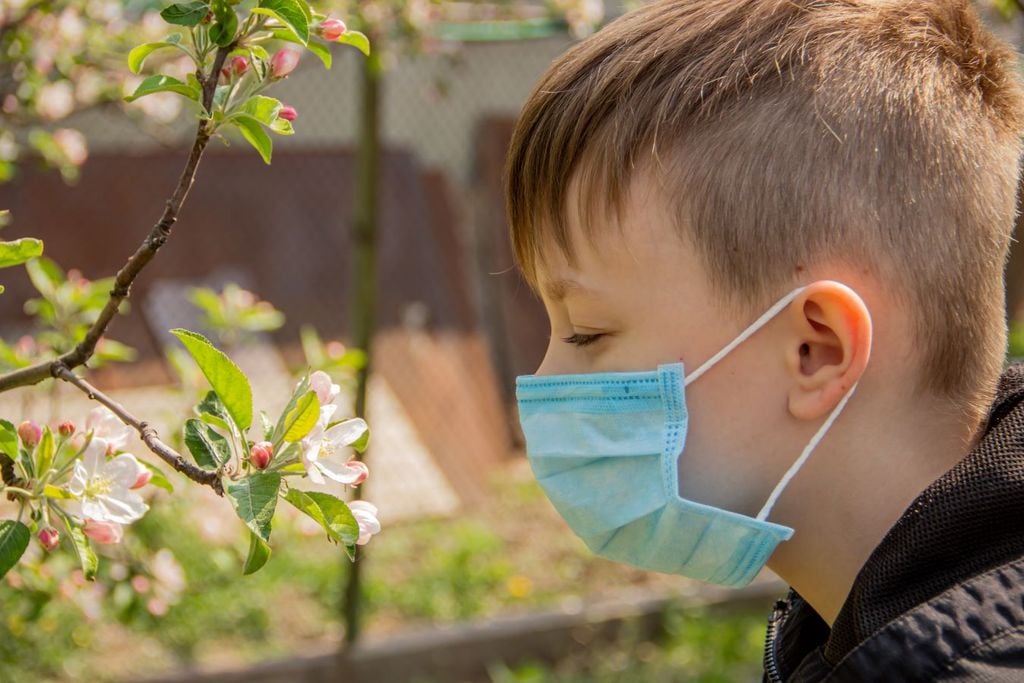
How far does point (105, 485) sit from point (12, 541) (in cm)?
11

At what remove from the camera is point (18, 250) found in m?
1.18

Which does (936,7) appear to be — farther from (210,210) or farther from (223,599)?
(210,210)

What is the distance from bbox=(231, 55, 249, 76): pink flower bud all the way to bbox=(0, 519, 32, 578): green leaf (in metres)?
0.56

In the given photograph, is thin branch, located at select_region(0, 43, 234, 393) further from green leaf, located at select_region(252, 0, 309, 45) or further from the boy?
the boy

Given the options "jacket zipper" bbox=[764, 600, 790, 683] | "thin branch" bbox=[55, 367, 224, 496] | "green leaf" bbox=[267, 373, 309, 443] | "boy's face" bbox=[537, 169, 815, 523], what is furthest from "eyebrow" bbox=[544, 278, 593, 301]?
"jacket zipper" bbox=[764, 600, 790, 683]

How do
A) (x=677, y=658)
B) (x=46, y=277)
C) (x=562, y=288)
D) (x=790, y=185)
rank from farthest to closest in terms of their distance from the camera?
1. (x=677, y=658)
2. (x=46, y=277)
3. (x=562, y=288)
4. (x=790, y=185)

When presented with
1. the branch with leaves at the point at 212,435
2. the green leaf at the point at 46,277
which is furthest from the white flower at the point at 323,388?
the green leaf at the point at 46,277

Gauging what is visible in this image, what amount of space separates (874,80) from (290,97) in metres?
5.72

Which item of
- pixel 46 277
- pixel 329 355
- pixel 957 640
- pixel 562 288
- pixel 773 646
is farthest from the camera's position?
pixel 329 355

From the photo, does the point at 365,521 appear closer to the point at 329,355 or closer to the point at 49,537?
the point at 49,537

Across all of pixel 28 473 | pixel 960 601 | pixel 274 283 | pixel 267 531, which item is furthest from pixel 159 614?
pixel 274 283

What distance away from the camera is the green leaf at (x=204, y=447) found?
1178 millimetres

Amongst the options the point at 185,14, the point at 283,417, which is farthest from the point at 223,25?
the point at 283,417

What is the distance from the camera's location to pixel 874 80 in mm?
1269
